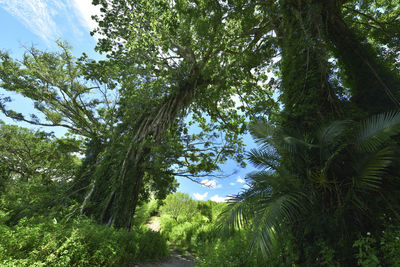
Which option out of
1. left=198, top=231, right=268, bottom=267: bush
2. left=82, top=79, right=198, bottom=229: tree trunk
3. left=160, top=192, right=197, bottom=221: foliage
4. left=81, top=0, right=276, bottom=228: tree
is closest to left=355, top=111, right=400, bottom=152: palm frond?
left=198, top=231, right=268, bottom=267: bush

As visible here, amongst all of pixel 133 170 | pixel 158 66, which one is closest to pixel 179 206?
pixel 133 170

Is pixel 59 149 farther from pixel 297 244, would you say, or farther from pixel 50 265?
pixel 297 244

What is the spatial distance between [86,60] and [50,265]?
7843 millimetres

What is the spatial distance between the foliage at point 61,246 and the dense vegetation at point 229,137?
1.1 inches

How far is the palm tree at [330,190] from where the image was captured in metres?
2.09

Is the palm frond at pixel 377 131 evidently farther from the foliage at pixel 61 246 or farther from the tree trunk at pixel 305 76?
the foliage at pixel 61 246

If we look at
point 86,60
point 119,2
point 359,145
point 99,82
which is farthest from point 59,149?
point 359,145

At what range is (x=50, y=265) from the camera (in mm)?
2752

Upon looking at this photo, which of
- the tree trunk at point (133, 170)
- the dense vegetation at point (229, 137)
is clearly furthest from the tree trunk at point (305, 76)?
the tree trunk at point (133, 170)

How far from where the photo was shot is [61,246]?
9.77ft

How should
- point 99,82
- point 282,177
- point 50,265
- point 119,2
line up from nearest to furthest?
point 282,177 → point 50,265 → point 119,2 → point 99,82

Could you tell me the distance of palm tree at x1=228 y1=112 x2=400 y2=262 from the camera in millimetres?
2094

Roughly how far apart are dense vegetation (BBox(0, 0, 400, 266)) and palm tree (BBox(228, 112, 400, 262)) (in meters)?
0.02

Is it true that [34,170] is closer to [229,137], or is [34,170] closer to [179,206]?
[179,206]
